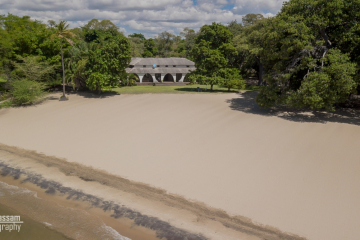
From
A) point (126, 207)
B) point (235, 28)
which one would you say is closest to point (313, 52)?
point (126, 207)

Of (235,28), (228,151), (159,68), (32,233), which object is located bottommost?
(32,233)

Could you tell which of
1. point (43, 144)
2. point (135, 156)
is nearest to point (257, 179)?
point (135, 156)

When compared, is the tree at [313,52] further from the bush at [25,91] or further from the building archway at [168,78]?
the building archway at [168,78]

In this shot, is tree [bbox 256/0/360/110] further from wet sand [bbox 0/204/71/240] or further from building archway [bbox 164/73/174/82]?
building archway [bbox 164/73/174/82]

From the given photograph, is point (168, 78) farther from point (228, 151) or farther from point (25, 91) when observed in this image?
point (228, 151)

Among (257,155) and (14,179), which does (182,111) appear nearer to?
(257,155)

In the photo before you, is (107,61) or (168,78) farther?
(168,78)

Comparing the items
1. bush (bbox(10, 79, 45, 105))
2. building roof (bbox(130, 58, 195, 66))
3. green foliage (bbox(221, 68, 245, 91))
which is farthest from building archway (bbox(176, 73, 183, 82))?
bush (bbox(10, 79, 45, 105))
